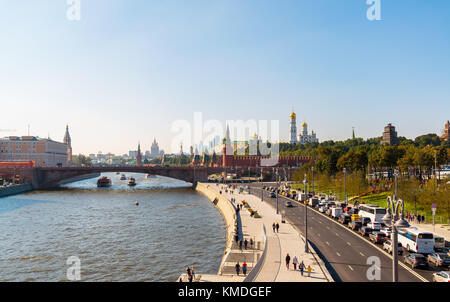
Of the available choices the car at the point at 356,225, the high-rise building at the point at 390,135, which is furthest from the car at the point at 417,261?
the high-rise building at the point at 390,135

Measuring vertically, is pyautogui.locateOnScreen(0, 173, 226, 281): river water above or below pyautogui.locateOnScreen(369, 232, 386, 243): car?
below

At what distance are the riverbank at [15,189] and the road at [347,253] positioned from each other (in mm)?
75062

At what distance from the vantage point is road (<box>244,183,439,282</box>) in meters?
22.0

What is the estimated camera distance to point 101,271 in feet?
94.2

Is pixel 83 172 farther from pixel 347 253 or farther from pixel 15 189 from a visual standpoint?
pixel 347 253

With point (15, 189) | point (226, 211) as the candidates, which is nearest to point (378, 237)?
point (226, 211)

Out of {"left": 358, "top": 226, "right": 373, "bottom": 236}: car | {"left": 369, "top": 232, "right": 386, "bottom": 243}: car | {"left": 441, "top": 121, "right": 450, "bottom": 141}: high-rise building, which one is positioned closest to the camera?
{"left": 369, "top": 232, "right": 386, "bottom": 243}: car

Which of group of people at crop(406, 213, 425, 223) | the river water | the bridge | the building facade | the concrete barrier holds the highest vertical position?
the building facade

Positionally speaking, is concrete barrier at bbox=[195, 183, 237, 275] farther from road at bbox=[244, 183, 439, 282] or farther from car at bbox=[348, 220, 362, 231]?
car at bbox=[348, 220, 362, 231]

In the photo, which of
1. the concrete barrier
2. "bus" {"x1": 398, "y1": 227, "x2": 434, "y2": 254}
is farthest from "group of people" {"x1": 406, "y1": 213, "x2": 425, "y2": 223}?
the concrete barrier

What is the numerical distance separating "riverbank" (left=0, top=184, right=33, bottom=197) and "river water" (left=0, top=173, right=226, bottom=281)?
25.8 metres
